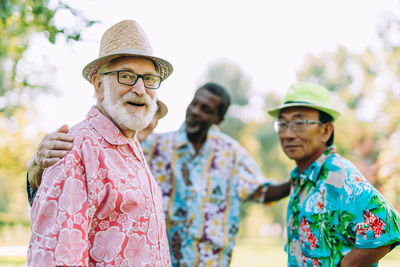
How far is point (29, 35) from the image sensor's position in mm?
5441

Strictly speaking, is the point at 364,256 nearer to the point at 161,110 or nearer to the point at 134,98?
the point at 134,98

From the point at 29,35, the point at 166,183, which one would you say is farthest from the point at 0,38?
the point at 166,183

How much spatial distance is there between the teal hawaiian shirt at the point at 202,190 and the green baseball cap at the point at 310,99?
128 centimetres

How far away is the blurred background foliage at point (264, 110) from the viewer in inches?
285

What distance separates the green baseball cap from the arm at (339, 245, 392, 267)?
1.18 metres

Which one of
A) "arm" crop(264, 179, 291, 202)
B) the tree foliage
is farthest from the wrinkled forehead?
the tree foliage

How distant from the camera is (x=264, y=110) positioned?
2631 cm

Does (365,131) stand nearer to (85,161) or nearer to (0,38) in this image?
(0,38)

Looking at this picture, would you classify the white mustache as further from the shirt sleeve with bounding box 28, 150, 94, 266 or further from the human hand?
the shirt sleeve with bounding box 28, 150, 94, 266

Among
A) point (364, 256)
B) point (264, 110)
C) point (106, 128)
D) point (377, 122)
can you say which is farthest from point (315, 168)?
point (264, 110)

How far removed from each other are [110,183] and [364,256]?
174 cm

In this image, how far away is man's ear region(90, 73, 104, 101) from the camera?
2.69 meters

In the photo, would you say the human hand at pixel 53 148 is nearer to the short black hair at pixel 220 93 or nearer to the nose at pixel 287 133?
the nose at pixel 287 133

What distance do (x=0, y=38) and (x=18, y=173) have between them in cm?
1423
